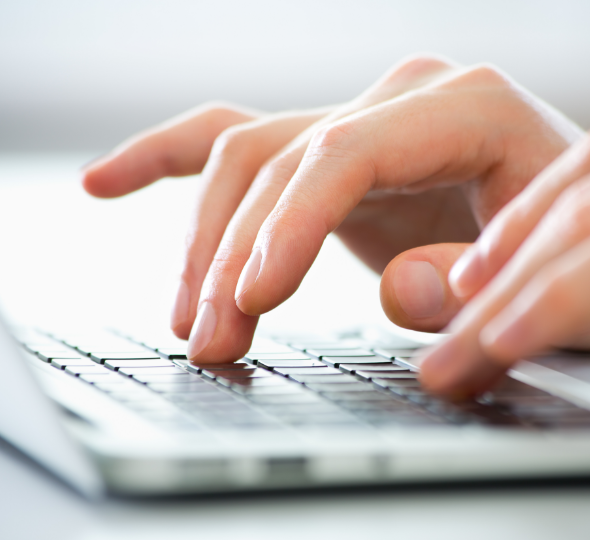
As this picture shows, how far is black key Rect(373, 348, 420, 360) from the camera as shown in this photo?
0.55 meters

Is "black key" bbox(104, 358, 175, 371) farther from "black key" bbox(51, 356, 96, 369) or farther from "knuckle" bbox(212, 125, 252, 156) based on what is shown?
"knuckle" bbox(212, 125, 252, 156)

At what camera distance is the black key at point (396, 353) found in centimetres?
55

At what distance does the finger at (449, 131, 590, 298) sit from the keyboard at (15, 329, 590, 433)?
0.07 meters

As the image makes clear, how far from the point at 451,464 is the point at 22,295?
2.55 feet

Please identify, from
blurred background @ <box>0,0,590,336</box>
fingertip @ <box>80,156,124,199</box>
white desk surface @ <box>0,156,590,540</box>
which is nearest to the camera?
white desk surface @ <box>0,156,590,540</box>

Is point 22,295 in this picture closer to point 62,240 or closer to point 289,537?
point 62,240

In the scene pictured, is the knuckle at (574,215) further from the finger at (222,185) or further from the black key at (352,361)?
the finger at (222,185)

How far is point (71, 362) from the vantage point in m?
0.49

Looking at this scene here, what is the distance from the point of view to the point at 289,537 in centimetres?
26

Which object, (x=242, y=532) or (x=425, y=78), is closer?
(x=242, y=532)

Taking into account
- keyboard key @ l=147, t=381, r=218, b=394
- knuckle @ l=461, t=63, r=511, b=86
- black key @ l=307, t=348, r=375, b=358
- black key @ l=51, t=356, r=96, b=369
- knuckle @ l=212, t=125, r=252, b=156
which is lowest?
black key @ l=307, t=348, r=375, b=358

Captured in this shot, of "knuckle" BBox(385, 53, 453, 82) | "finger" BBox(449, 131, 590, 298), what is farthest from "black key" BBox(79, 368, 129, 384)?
"knuckle" BBox(385, 53, 453, 82)

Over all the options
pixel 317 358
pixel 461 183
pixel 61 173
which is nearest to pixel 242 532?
pixel 317 358

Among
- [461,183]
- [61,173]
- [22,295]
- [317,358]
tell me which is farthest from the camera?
[61,173]
